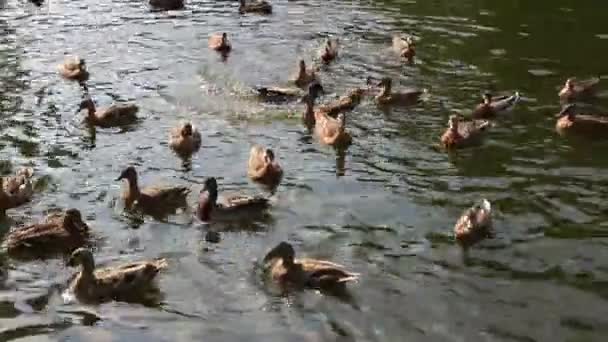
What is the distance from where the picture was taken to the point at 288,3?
94.1 feet

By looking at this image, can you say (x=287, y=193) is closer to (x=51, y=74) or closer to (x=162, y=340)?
(x=162, y=340)

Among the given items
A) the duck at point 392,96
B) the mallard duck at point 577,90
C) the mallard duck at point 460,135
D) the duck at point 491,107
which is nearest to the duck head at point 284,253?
the mallard duck at point 460,135

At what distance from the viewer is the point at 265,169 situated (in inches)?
647

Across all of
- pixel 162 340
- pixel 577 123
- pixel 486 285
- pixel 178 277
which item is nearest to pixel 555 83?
pixel 577 123

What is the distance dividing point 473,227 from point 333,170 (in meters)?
3.73

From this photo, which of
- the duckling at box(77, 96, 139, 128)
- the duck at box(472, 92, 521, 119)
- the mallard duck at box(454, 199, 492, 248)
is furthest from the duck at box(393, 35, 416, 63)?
the mallard duck at box(454, 199, 492, 248)

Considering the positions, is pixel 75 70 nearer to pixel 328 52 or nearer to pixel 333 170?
pixel 328 52

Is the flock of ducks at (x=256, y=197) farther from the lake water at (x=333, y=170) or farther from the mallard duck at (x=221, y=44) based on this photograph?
the lake water at (x=333, y=170)

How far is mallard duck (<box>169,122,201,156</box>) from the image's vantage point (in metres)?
17.7

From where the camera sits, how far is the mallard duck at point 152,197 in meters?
15.5

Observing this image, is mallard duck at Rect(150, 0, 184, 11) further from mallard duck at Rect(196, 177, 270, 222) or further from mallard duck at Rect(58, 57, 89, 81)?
mallard duck at Rect(196, 177, 270, 222)

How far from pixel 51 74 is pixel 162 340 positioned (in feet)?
40.6

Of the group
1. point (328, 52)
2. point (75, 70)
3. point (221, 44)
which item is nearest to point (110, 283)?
point (75, 70)

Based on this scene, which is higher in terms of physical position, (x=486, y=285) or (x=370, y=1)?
(x=370, y=1)
